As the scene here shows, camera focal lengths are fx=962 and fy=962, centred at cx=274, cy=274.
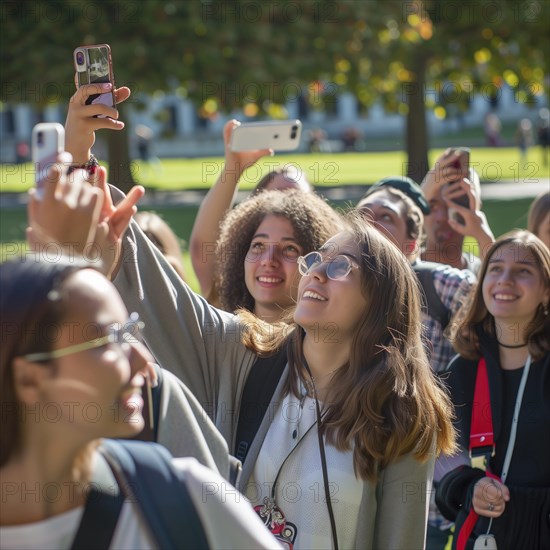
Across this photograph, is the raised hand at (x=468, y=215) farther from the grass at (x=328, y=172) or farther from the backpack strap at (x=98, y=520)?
the grass at (x=328, y=172)

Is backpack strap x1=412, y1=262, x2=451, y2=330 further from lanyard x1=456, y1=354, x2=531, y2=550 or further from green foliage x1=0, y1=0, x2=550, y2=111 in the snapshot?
green foliage x1=0, y1=0, x2=550, y2=111

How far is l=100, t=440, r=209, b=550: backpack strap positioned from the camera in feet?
5.73

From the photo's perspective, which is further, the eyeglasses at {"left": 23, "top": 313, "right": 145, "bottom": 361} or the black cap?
the black cap

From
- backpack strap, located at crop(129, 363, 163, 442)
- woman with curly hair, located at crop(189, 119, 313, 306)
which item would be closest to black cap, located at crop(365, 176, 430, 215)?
woman with curly hair, located at crop(189, 119, 313, 306)

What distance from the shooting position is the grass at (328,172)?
90.2ft

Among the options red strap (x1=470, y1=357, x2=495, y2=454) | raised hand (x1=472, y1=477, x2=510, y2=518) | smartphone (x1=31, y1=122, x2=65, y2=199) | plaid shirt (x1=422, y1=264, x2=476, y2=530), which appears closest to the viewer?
smartphone (x1=31, y1=122, x2=65, y2=199)

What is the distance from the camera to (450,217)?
5082 millimetres

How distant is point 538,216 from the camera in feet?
17.8

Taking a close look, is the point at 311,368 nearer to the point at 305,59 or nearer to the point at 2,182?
the point at 305,59

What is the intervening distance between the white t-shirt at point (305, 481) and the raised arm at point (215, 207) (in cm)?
174

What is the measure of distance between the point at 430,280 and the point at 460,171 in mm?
848

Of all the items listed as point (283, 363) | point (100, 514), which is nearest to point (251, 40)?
point (283, 363)

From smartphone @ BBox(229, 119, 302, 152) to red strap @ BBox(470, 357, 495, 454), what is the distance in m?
1.58

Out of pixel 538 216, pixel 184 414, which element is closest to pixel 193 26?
pixel 538 216
